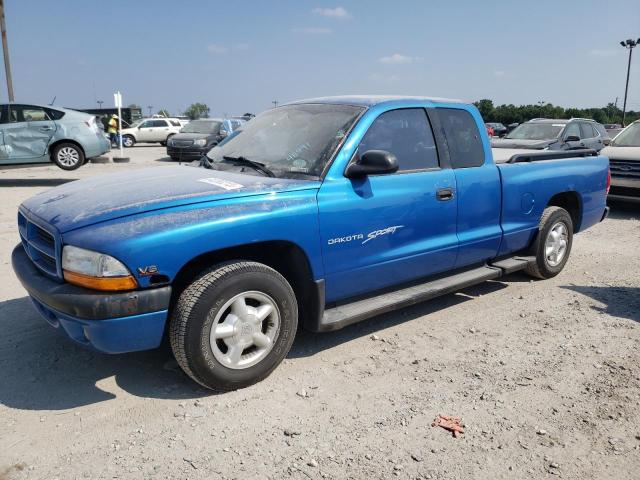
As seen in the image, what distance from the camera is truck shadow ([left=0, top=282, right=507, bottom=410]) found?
3.19 m

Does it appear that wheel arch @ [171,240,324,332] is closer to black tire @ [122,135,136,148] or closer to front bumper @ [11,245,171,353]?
front bumper @ [11,245,171,353]

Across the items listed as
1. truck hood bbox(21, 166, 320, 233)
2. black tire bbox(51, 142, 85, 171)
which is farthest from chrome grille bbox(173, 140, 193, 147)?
truck hood bbox(21, 166, 320, 233)

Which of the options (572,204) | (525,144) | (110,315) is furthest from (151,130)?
(110,315)

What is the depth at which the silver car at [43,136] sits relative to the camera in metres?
11.9

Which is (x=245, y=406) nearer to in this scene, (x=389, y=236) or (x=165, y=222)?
(x=165, y=222)

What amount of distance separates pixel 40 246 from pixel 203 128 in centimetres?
1655

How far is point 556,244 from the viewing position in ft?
18.1

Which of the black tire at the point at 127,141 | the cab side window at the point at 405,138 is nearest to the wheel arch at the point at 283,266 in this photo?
the cab side window at the point at 405,138

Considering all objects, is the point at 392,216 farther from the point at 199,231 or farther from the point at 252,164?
the point at 199,231

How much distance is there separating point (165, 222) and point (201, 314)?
0.55 metres

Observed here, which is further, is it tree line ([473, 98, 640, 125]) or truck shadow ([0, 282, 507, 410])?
tree line ([473, 98, 640, 125])

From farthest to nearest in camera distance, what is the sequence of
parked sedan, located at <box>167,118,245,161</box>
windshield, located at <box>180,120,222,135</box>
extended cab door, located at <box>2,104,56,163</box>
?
1. windshield, located at <box>180,120,222,135</box>
2. parked sedan, located at <box>167,118,245,161</box>
3. extended cab door, located at <box>2,104,56,163</box>

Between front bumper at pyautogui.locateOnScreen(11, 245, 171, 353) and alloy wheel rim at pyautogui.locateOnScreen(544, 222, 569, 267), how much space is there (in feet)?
13.1

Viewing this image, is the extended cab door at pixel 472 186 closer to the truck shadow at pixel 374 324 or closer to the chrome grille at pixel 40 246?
the truck shadow at pixel 374 324
